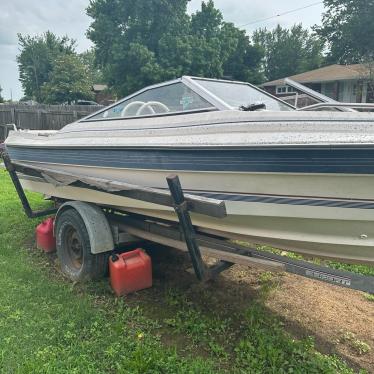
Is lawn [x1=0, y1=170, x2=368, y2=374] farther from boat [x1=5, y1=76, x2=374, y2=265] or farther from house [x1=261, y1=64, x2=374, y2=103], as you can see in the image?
house [x1=261, y1=64, x2=374, y2=103]

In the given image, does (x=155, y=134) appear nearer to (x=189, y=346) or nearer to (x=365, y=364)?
(x=189, y=346)

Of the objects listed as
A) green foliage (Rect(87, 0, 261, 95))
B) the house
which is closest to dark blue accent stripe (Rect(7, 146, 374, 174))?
the house

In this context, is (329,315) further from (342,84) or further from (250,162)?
(342,84)

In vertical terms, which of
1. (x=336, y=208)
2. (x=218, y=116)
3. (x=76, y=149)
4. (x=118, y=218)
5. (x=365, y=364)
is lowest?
(x=365, y=364)

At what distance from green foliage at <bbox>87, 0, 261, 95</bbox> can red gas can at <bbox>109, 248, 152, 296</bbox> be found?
21.2 meters

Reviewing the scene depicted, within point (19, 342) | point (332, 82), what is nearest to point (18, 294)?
point (19, 342)

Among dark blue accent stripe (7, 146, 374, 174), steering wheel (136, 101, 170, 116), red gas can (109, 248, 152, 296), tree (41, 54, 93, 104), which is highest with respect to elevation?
tree (41, 54, 93, 104)

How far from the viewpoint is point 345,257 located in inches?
109

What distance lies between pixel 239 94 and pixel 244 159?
1.27 m

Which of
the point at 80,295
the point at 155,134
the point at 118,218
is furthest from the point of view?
the point at 118,218

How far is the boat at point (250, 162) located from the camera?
2.47 m

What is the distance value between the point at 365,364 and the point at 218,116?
81.2 inches

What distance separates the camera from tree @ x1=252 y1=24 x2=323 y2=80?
44791 millimetres

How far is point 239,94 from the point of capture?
3.81 m
